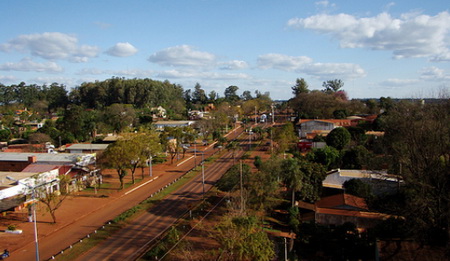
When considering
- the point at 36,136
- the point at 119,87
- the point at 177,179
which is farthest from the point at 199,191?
the point at 119,87

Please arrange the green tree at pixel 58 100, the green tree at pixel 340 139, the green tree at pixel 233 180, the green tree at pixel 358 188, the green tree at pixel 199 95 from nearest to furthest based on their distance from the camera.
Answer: the green tree at pixel 233 180
the green tree at pixel 358 188
the green tree at pixel 340 139
the green tree at pixel 58 100
the green tree at pixel 199 95

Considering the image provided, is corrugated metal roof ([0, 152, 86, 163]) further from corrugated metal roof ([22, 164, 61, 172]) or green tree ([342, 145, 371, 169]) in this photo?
green tree ([342, 145, 371, 169])

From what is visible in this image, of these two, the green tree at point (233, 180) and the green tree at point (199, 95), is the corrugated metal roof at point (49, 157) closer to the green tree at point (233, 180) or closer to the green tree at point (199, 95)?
the green tree at point (233, 180)

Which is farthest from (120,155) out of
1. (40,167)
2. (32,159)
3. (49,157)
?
Answer: (32,159)

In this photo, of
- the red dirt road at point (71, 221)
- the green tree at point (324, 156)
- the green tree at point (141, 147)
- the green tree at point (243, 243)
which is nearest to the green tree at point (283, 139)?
the green tree at point (324, 156)

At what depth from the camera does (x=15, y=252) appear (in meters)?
22.3

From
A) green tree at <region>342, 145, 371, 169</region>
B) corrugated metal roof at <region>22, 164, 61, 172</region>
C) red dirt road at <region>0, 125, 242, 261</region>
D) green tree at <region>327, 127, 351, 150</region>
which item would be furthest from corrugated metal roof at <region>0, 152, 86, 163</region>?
green tree at <region>327, 127, 351, 150</region>

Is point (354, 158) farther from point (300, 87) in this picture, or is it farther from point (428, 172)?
point (300, 87)

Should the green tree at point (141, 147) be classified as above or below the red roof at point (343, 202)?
above

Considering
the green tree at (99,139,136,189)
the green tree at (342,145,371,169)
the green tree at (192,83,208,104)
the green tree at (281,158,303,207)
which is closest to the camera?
the green tree at (281,158,303,207)

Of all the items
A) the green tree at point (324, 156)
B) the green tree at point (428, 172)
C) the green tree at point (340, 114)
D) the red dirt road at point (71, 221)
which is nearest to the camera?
the green tree at point (428, 172)

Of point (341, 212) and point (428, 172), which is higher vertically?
point (428, 172)

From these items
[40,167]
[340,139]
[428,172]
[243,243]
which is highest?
[428,172]

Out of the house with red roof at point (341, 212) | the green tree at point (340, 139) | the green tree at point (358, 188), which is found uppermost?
the green tree at point (340, 139)
